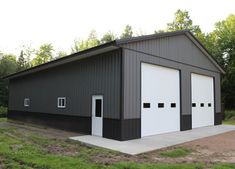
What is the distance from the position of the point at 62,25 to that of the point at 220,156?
4345cm

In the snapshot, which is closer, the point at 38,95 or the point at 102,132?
the point at 102,132

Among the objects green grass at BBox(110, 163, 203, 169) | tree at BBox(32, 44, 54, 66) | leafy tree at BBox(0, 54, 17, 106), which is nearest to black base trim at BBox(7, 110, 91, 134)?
green grass at BBox(110, 163, 203, 169)

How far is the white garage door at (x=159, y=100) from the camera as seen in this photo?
10.9m

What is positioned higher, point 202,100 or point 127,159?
point 202,100

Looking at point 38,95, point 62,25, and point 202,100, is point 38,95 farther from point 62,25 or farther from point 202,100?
point 62,25

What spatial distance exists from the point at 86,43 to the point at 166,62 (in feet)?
105

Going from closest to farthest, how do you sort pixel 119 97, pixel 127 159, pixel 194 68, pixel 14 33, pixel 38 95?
pixel 127 159 → pixel 119 97 → pixel 194 68 → pixel 38 95 → pixel 14 33

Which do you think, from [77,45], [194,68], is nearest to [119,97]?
[194,68]

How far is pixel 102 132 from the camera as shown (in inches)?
416

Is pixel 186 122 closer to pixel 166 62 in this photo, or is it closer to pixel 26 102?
pixel 166 62

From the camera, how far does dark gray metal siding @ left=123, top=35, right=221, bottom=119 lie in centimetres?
999

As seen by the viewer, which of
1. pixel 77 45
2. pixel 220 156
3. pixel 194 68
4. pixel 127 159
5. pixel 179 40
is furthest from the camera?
pixel 77 45

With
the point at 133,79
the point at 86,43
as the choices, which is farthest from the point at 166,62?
the point at 86,43

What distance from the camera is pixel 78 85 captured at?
12.4 metres
